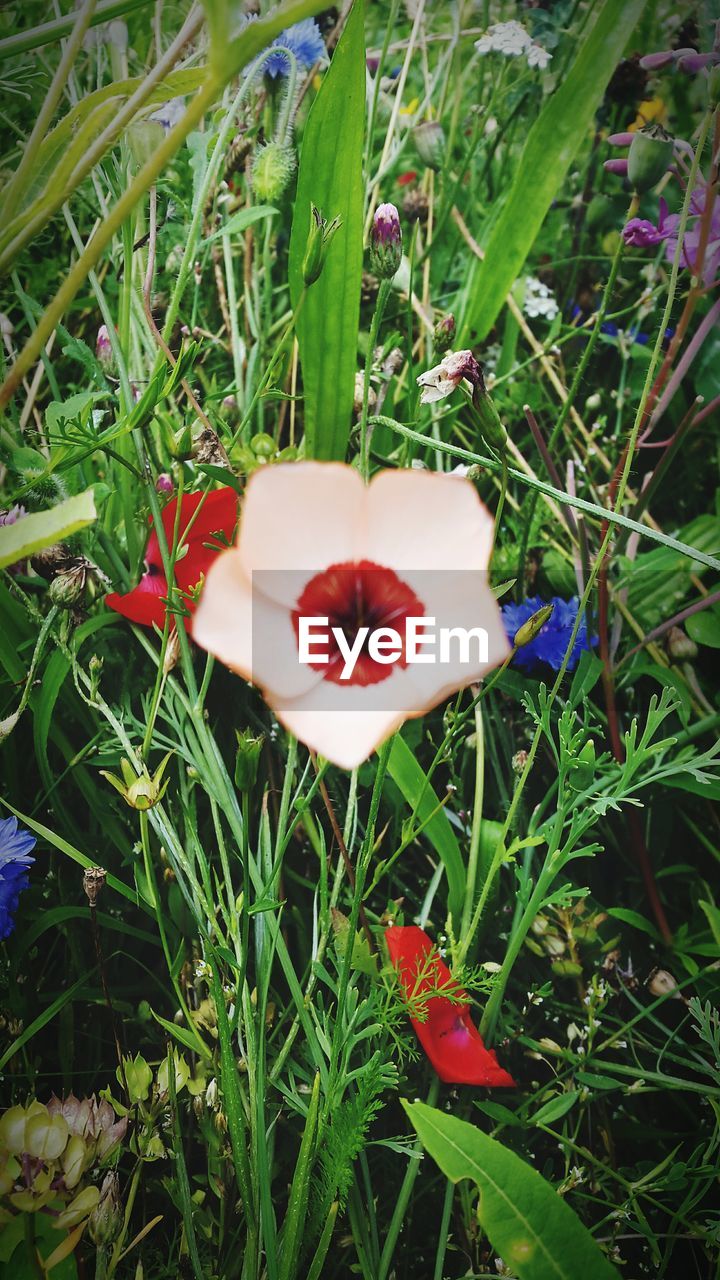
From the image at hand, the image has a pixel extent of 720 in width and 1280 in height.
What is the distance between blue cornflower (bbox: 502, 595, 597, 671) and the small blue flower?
1.07 ft

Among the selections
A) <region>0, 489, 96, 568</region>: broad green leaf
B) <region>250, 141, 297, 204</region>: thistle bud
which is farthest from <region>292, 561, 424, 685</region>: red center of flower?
<region>250, 141, 297, 204</region>: thistle bud

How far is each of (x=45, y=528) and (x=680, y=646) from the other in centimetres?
34

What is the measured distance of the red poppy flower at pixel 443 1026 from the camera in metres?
0.41

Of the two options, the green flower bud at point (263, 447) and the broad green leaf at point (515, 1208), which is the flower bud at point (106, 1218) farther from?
the green flower bud at point (263, 447)

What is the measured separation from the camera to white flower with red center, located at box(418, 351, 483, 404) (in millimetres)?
377

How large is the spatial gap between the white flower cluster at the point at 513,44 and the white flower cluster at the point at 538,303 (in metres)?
0.13

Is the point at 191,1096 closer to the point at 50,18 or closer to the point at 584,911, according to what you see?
the point at 584,911

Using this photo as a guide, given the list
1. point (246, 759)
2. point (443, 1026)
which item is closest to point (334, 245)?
point (246, 759)

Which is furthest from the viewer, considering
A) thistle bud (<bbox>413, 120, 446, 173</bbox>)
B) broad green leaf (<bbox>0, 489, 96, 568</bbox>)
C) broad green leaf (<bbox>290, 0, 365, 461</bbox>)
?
thistle bud (<bbox>413, 120, 446, 173</bbox>)

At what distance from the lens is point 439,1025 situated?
1.37 ft

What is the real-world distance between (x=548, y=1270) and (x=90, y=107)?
52 centimetres

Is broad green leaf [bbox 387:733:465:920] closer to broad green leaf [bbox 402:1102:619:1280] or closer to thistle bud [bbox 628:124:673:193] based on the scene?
broad green leaf [bbox 402:1102:619:1280]

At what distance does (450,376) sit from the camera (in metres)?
0.38

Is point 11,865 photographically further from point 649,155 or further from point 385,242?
point 649,155
